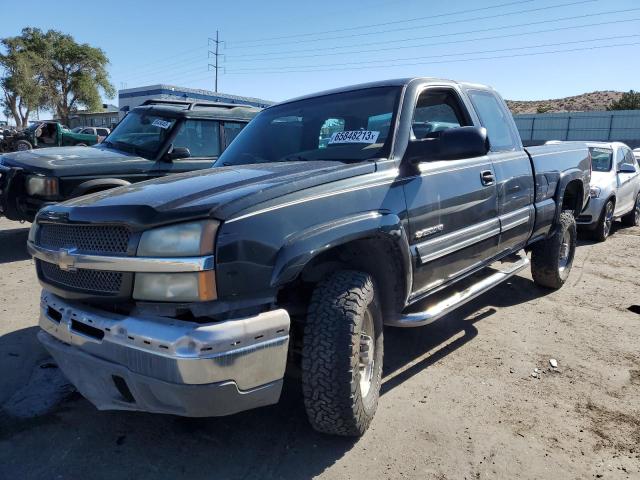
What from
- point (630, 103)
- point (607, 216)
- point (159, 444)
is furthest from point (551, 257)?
point (630, 103)

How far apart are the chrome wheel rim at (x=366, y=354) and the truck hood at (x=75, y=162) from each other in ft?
15.1

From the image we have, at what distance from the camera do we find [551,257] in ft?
16.8

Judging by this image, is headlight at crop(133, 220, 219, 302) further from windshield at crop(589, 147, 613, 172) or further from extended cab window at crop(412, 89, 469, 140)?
windshield at crop(589, 147, 613, 172)

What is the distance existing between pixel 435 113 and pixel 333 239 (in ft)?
6.07

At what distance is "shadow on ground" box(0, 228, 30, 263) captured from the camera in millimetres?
6234


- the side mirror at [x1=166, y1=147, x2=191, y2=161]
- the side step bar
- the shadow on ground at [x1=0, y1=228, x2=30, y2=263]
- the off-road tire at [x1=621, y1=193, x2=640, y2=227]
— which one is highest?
the side mirror at [x1=166, y1=147, x2=191, y2=161]

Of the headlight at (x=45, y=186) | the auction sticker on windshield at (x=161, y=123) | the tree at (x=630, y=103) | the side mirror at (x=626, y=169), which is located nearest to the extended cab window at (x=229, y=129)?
the auction sticker on windshield at (x=161, y=123)

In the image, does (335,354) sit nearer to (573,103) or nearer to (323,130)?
(323,130)

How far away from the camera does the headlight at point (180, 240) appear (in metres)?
2.07

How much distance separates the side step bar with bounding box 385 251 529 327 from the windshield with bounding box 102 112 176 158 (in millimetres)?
4592

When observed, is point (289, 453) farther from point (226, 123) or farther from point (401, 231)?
point (226, 123)

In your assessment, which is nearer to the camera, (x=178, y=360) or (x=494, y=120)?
(x=178, y=360)

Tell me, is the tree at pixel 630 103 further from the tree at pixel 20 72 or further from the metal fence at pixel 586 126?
the tree at pixel 20 72

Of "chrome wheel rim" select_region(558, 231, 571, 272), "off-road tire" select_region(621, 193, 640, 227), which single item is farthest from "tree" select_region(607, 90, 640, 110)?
"chrome wheel rim" select_region(558, 231, 571, 272)
